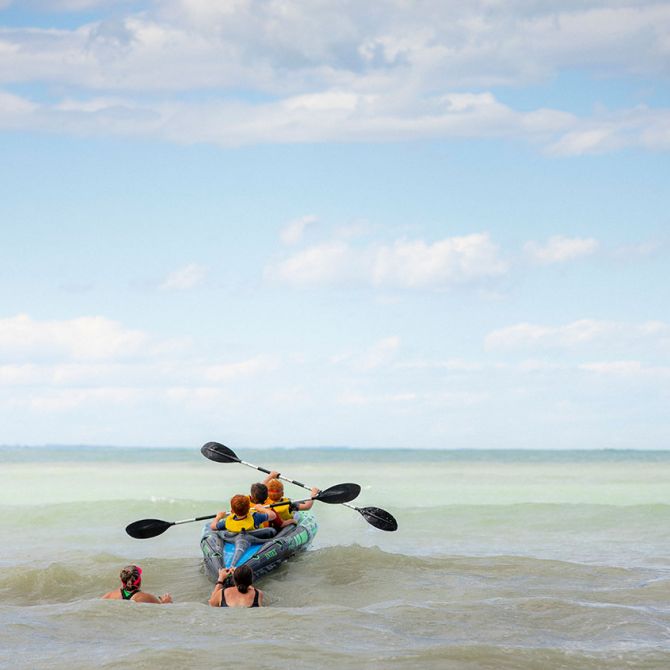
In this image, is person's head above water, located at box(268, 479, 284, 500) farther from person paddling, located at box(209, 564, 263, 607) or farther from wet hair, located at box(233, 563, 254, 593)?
wet hair, located at box(233, 563, 254, 593)

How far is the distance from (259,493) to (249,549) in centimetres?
133

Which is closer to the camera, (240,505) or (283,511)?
(240,505)

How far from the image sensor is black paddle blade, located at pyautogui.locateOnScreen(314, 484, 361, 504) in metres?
14.1

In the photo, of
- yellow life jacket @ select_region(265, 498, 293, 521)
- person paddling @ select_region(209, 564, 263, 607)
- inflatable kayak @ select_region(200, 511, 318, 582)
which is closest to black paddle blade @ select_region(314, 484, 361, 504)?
yellow life jacket @ select_region(265, 498, 293, 521)

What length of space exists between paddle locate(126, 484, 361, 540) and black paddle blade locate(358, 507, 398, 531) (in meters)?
0.58

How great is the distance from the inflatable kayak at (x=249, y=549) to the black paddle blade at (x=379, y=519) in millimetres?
2527

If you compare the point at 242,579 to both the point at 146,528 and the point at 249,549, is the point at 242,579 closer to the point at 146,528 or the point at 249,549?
the point at 249,549

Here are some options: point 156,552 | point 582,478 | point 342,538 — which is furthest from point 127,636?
point 582,478

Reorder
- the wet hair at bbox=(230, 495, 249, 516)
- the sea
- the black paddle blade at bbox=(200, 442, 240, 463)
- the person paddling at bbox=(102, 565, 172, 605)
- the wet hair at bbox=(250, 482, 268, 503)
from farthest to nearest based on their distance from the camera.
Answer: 1. the black paddle blade at bbox=(200, 442, 240, 463)
2. the wet hair at bbox=(250, 482, 268, 503)
3. the wet hair at bbox=(230, 495, 249, 516)
4. the person paddling at bbox=(102, 565, 172, 605)
5. the sea

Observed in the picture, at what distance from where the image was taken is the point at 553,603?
10.2 meters

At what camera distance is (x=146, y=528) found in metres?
13.5

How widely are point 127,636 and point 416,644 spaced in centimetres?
266

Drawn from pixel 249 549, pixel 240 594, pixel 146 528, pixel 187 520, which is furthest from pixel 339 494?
pixel 240 594

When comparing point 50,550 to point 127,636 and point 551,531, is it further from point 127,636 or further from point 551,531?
point 551,531
